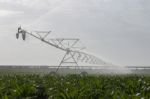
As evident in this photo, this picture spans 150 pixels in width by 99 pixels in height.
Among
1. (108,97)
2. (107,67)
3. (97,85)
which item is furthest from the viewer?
(107,67)

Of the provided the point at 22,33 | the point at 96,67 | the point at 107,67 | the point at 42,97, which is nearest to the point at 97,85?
the point at 42,97

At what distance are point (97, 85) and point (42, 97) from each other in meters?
2.74

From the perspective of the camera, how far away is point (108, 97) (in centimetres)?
1102

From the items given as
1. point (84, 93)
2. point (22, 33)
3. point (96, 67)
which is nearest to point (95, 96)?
point (84, 93)

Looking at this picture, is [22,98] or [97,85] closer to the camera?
[22,98]

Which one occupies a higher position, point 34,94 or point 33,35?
point 33,35

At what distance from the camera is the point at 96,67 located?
92438 mm

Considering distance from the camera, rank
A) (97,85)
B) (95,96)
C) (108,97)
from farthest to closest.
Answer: (97,85) → (95,96) → (108,97)

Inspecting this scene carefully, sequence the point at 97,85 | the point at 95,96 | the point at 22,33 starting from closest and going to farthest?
the point at 95,96, the point at 97,85, the point at 22,33

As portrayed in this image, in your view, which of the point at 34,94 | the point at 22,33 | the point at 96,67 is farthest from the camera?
the point at 96,67

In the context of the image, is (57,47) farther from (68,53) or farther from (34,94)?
(34,94)

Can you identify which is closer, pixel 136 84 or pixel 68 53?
pixel 136 84

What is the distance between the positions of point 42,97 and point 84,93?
2450 millimetres

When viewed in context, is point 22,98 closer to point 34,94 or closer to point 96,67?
point 34,94
